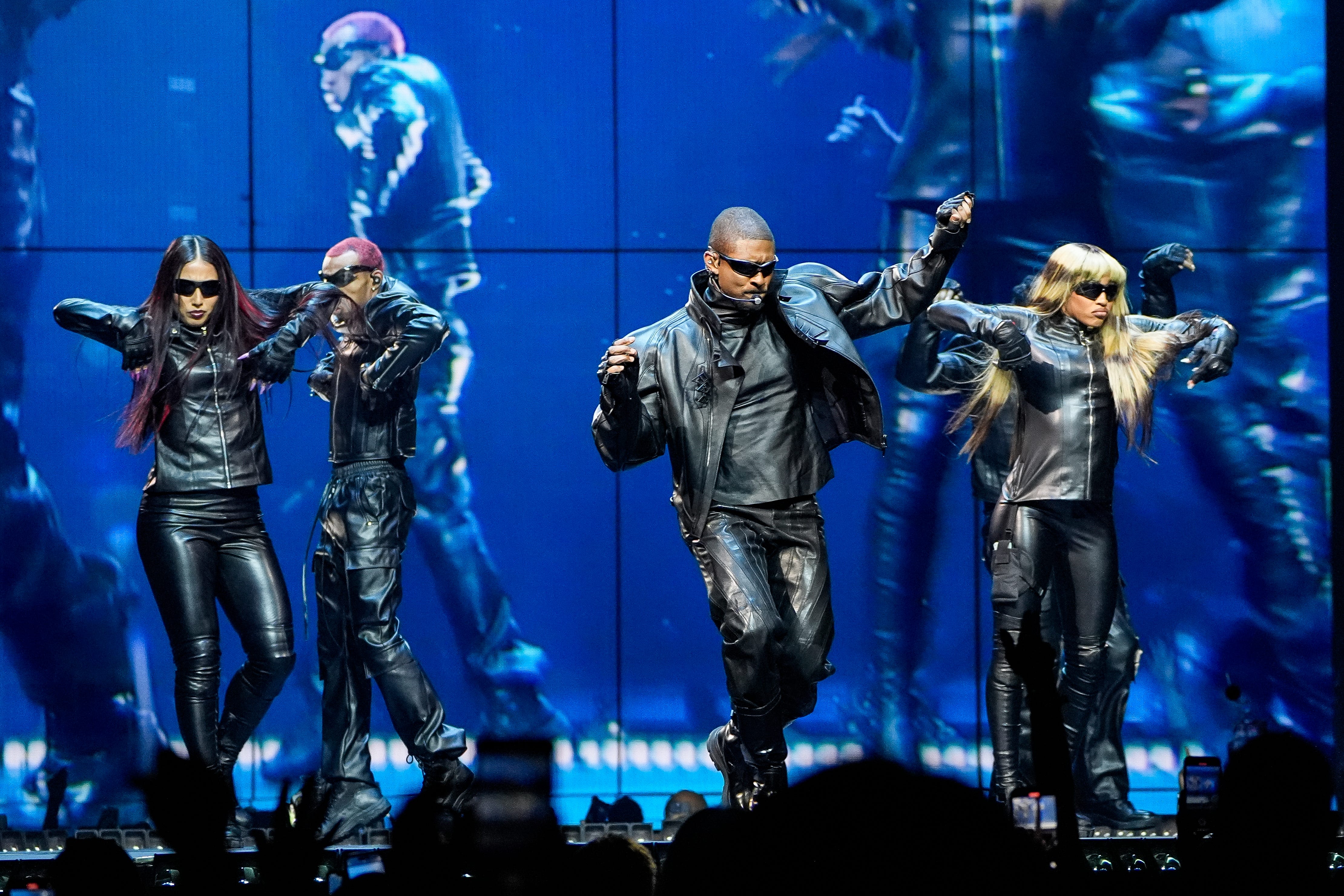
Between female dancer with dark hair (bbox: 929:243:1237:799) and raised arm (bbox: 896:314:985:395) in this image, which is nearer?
female dancer with dark hair (bbox: 929:243:1237:799)

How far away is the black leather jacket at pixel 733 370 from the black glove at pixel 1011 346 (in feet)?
1.80

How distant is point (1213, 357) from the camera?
23.2 feet

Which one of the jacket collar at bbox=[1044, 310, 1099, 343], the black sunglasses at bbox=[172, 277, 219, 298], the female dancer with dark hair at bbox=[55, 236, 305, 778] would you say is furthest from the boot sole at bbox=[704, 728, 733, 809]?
the black sunglasses at bbox=[172, 277, 219, 298]

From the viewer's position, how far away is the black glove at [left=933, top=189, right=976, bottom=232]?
605 cm

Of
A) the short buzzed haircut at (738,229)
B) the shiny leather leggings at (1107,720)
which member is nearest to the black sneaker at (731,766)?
the shiny leather leggings at (1107,720)

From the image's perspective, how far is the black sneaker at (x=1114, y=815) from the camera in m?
7.41

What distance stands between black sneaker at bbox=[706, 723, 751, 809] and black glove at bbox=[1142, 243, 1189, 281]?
276 cm

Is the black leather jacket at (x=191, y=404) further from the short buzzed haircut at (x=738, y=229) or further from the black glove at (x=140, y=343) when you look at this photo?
the short buzzed haircut at (x=738, y=229)

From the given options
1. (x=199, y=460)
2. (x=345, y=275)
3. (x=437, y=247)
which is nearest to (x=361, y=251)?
(x=345, y=275)

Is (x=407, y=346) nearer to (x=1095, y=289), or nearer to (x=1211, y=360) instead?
(x=1095, y=289)

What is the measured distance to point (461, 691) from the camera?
8.72 m

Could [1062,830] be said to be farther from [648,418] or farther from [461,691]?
[461,691]

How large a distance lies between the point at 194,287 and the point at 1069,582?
358 cm

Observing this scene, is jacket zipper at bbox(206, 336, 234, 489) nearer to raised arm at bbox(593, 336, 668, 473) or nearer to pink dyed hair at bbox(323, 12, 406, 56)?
raised arm at bbox(593, 336, 668, 473)
